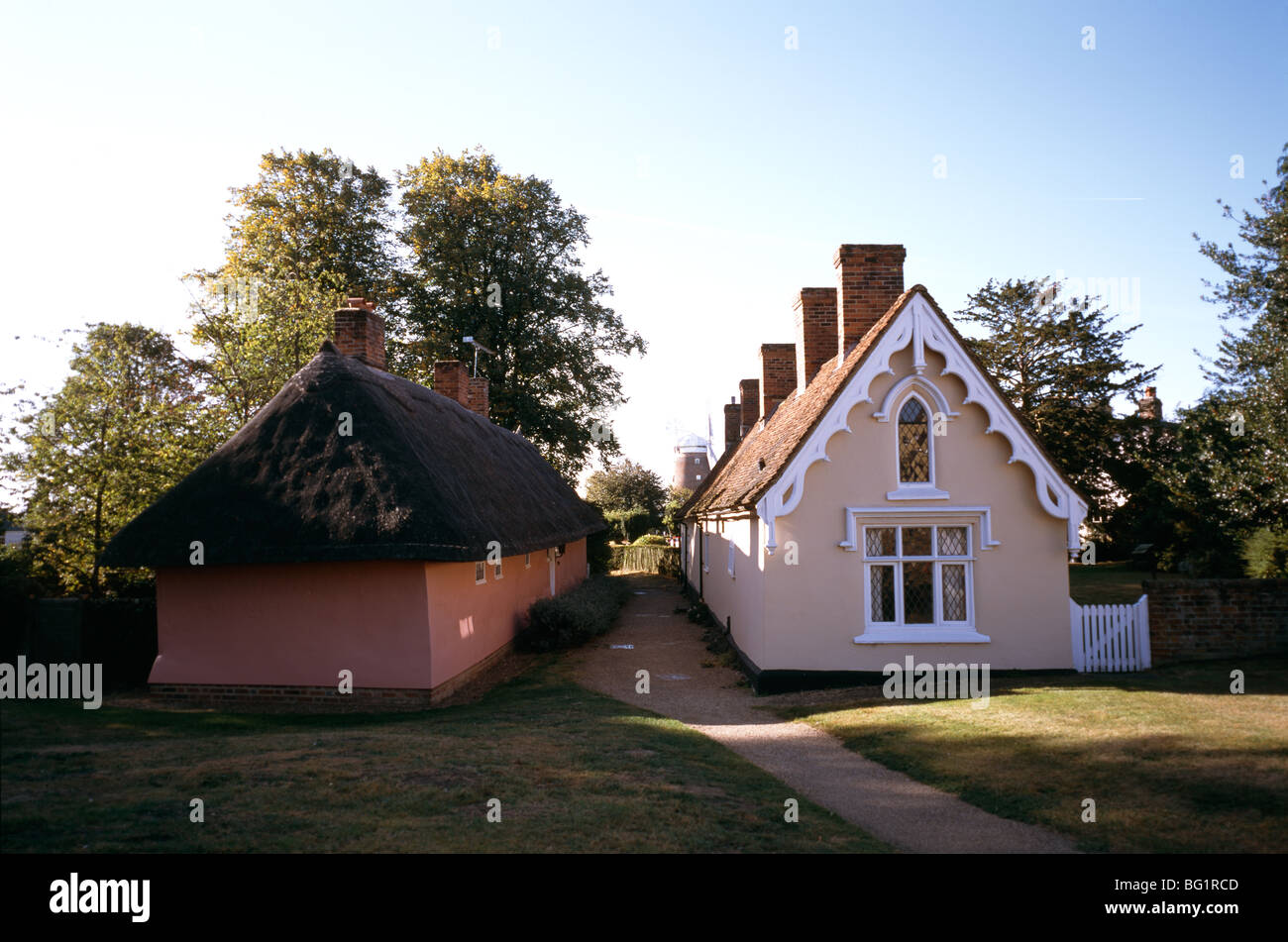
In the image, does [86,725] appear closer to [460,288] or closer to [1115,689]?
[1115,689]

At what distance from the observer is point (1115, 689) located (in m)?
10.9

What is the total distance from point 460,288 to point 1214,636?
2758 centimetres

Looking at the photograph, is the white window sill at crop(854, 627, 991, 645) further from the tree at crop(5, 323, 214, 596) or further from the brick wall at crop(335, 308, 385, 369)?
the tree at crop(5, 323, 214, 596)

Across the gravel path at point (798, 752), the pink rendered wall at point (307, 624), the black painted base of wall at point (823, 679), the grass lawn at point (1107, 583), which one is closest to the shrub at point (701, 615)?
the gravel path at point (798, 752)

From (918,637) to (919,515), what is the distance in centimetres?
194

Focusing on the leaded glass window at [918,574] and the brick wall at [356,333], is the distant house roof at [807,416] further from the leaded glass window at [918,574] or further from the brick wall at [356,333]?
the brick wall at [356,333]

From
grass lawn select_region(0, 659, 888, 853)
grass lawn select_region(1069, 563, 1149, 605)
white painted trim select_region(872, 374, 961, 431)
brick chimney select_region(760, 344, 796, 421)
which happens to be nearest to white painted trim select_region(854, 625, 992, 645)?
white painted trim select_region(872, 374, 961, 431)

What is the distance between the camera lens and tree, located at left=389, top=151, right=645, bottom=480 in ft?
104

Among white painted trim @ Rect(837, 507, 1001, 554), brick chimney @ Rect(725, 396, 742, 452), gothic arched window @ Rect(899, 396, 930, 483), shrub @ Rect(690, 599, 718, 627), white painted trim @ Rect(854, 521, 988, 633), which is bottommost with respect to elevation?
shrub @ Rect(690, 599, 718, 627)

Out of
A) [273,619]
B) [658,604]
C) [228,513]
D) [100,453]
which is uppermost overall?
[100,453]

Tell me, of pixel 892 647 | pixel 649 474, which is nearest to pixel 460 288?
pixel 649 474

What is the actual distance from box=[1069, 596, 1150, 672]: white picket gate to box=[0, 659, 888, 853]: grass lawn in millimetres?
7114

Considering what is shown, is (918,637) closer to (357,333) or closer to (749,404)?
(357,333)
